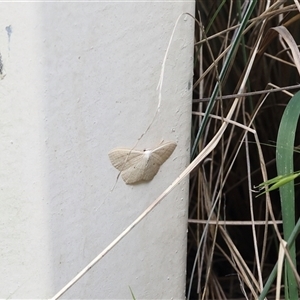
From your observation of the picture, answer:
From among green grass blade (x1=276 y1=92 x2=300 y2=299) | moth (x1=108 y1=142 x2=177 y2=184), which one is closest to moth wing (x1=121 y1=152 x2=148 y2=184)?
moth (x1=108 y1=142 x2=177 y2=184)

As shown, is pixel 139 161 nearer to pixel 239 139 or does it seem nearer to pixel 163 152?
pixel 163 152

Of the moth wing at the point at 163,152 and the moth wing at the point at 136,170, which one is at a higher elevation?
the moth wing at the point at 163,152

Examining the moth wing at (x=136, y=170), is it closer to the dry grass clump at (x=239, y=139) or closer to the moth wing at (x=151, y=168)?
the moth wing at (x=151, y=168)

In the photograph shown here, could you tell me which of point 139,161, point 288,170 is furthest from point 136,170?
point 288,170

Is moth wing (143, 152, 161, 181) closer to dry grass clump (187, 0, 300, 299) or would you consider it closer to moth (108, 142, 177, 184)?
moth (108, 142, 177, 184)

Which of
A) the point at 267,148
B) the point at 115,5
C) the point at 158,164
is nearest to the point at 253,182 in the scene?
the point at 267,148

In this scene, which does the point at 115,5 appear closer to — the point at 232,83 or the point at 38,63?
the point at 38,63

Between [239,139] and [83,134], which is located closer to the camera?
[83,134]

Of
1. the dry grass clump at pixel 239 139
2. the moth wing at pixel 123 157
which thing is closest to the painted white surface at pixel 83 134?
the moth wing at pixel 123 157
